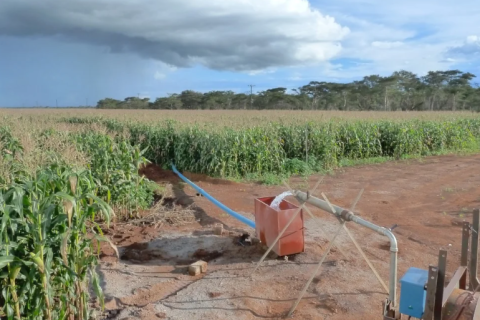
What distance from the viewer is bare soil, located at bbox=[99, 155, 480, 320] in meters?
4.04

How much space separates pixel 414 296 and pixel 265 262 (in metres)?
2.43

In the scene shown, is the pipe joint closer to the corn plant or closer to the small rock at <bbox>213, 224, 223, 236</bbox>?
the corn plant

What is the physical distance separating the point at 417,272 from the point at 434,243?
126 inches

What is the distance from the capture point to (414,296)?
2.75 metres

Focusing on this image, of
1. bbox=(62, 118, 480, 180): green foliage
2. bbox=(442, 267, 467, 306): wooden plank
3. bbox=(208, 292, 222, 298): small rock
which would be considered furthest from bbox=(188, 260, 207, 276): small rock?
bbox=(62, 118, 480, 180): green foliage

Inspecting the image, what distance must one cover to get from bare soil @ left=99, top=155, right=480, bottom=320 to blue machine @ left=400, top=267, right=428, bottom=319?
1.10m

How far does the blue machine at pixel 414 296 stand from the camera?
2.72 metres

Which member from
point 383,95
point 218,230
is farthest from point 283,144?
point 383,95

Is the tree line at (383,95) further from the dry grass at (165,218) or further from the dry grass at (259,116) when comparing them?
the dry grass at (165,218)

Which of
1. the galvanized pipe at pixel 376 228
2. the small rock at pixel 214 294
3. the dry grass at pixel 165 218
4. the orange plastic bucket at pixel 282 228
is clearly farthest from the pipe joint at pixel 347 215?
the dry grass at pixel 165 218

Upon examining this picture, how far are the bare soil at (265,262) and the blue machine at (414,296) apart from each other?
110 centimetres

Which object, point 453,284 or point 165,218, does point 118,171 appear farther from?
point 453,284

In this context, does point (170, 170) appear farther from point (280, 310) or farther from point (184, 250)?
point (280, 310)

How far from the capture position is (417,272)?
2939 millimetres
